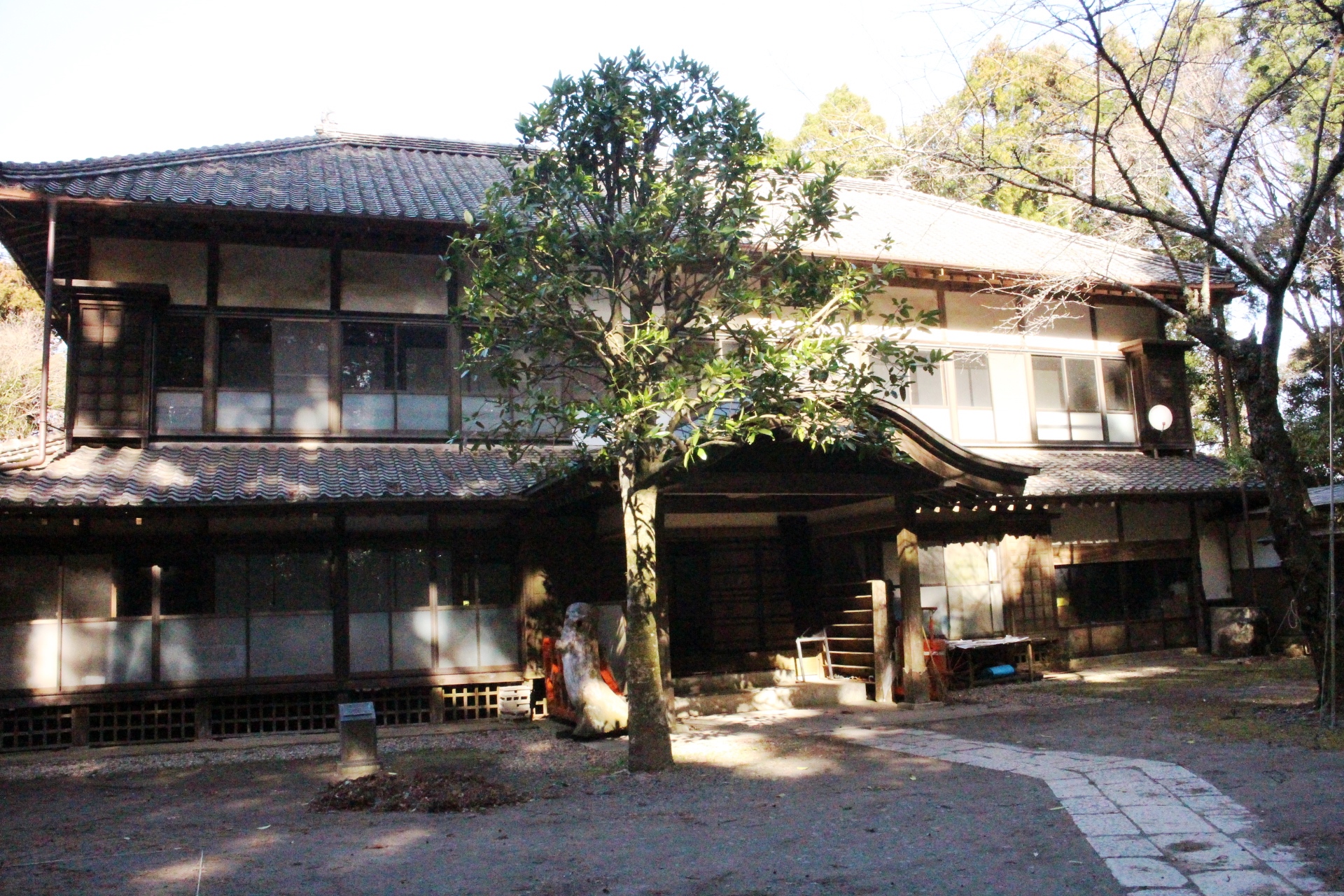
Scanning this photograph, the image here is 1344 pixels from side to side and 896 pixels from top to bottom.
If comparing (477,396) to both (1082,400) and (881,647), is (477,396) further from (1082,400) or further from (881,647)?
(1082,400)

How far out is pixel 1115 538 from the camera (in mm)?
18141

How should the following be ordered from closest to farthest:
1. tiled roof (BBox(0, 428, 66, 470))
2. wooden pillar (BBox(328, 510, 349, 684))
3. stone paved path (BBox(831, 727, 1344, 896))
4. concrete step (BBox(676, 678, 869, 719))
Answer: stone paved path (BBox(831, 727, 1344, 896)) → tiled roof (BBox(0, 428, 66, 470)) → wooden pillar (BBox(328, 510, 349, 684)) → concrete step (BBox(676, 678, 869, 719))

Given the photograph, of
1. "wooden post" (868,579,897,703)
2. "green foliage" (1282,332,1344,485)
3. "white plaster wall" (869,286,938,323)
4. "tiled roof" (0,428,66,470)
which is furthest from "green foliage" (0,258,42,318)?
"green foliage" (1282,332,1344,485)

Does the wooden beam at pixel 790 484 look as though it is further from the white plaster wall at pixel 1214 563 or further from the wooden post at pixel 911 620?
the white plaster wall at pixel 1214 563

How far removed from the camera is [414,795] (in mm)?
8516

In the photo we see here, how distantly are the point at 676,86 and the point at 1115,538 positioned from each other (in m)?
12.4

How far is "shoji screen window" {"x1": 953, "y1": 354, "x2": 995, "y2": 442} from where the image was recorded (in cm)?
1811

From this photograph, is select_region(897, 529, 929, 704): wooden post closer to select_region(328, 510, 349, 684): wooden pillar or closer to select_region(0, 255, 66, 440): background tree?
select_region(328, 510, 349, 684): wooden pillar

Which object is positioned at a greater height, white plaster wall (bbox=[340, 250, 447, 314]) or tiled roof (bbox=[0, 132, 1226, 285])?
tiled roof (bbox=[0, 132, 1226, 285])

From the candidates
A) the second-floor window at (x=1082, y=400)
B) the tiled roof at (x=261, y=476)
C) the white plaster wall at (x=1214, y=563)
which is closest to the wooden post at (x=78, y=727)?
Answer: the tiled roof at (x=261, y=476)

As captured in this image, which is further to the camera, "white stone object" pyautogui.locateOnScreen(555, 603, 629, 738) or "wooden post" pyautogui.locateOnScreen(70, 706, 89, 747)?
"wooden post" pyautogui.locateOnScreen(70, 706, 89, 747)

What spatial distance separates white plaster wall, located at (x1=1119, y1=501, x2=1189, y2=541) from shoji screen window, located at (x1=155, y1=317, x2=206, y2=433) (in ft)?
49.1

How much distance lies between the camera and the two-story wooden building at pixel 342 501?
40.7 ft

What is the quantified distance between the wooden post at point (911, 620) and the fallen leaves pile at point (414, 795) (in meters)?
6.11
